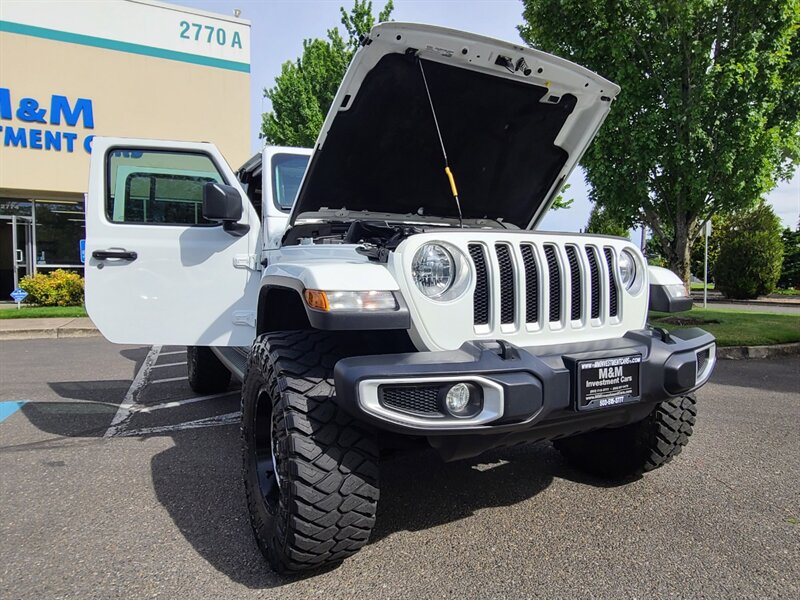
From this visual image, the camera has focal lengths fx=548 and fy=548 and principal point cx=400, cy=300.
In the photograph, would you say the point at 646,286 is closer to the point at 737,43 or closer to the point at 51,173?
the point at 737,43

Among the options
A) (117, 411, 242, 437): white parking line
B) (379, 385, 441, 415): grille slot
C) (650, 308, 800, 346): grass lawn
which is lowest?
(117, 411, 242, 437): white parking line

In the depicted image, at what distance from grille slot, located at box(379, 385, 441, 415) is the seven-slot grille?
44 centimetres

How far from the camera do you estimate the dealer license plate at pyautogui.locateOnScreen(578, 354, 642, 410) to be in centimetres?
204

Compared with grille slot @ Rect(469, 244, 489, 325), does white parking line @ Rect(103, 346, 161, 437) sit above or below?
below

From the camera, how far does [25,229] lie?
13.8m

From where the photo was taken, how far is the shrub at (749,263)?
20.8m

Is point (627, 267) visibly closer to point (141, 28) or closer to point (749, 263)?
point (141, 28)

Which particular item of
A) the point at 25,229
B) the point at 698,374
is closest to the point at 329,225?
the point at 698,374

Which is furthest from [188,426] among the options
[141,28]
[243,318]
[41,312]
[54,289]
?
[141,28]

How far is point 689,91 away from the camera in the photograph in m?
8.19

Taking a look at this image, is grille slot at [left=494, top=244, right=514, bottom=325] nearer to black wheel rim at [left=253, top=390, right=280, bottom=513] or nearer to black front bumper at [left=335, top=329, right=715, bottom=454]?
black front bumper at [left=335, top=329, right=715, bottom=454]

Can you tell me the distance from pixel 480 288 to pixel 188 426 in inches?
118

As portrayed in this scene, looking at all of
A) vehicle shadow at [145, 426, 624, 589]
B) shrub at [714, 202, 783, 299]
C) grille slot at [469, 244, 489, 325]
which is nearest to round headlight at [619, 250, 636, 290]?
grille slot at [469, 244, 489, 325]

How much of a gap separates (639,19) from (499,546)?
28.1ft
